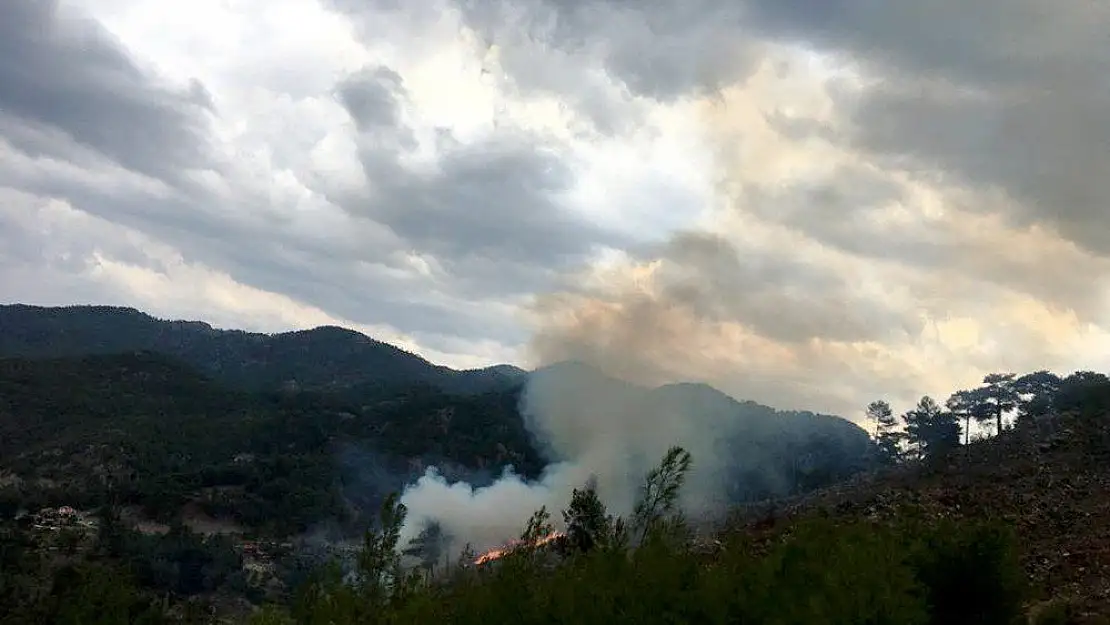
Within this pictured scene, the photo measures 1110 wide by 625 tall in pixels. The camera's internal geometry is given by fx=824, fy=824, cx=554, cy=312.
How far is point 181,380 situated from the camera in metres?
163

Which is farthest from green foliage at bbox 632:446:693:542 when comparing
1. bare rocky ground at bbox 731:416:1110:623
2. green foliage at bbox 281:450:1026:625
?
bare rocky ground at bbox 731:416:1110:623

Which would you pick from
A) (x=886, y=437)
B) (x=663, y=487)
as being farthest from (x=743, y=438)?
(x=663, y=487)

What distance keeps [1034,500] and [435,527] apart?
6399 centimetres

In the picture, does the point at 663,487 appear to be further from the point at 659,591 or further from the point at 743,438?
the point at 743,438

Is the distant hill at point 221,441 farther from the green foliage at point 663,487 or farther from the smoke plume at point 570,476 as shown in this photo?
the green foliage at point 663,487

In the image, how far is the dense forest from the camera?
16500mm

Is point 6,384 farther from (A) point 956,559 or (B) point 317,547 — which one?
(A) point 956,559

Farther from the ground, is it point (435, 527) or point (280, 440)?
point (280, 440)

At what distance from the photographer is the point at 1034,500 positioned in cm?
5403

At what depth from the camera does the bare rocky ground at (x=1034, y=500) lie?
3925 cm

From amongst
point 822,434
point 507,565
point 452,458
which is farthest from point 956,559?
point 822,434

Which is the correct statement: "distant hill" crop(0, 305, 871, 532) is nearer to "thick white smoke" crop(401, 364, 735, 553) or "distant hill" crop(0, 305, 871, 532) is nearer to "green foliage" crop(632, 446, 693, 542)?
"thick white smoke" crop(401, 364, 735, 553)

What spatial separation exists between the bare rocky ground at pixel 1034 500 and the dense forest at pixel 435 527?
32cm

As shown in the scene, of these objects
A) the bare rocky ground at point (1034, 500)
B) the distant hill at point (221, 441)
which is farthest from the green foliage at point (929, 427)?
the distant hill at point (221, 441)
